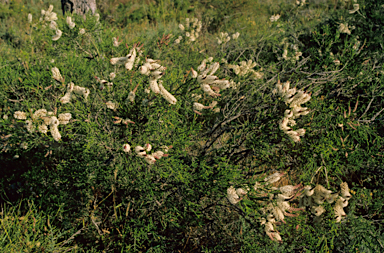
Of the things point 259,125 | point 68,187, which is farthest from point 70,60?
point 259,125

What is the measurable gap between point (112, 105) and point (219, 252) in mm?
1551

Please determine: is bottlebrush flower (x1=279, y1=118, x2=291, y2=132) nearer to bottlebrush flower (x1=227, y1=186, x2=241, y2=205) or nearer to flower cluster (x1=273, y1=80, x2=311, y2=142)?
flower cluster (x1=273, y1=80, x2=311, y2=142)

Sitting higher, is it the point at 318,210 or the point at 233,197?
the point at 233,197

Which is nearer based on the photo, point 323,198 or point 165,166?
point 323,198

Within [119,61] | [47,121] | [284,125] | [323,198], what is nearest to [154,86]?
[119,61]

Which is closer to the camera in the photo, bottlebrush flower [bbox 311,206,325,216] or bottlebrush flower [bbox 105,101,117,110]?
bottlebrush flower [bbox 105,101,117,110]

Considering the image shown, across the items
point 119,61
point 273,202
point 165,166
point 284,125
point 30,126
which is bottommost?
point 273,202

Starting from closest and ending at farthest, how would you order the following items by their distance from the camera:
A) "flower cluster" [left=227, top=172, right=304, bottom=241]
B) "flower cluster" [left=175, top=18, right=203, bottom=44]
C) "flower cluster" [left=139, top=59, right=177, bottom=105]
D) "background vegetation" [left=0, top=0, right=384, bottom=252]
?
"flower cluster" [left=139, top=59, right=177, bottom=105]
"flower cluster" [left=227, top=172, right=304, bottom=241]
"background vegetation" [left=0, top=0, right=384, bottom=252]
"flower cluster" [left=175, top=18, right=203, bottom=44]

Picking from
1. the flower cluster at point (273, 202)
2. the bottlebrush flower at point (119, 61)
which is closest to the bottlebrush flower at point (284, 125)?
the flower cluster at point (273, 202)

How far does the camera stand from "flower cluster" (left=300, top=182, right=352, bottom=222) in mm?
1640

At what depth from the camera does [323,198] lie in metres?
1.64

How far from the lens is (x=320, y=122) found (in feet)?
7.20

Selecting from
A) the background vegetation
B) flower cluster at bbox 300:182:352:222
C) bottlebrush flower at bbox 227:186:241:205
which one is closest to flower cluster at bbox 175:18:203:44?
the background vegetation

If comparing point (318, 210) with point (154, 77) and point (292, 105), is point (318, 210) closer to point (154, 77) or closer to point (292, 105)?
point (292, 105)
